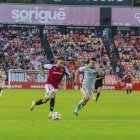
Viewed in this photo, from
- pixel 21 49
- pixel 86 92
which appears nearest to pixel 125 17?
pixel 21 49

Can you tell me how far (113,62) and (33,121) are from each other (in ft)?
141

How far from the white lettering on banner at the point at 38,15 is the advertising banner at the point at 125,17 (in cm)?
536

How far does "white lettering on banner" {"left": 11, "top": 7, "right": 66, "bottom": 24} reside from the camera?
65.9 metres

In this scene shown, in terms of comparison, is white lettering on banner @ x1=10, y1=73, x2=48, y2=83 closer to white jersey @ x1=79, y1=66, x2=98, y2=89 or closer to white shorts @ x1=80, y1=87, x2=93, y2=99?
white jersey @ x1=79, y1=66, x2=98, y2=89

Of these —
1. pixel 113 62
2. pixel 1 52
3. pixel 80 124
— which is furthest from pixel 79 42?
pixel 80 124

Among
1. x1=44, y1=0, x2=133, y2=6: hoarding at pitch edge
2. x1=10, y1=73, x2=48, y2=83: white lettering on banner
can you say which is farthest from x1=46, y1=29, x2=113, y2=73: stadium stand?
x1=10, y1=73, x2=48, y2=83: white lettering on banner

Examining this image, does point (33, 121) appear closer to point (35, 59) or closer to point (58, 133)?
point (58, 133)

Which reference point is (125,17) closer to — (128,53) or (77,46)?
(128,53)

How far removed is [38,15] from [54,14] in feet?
5.56

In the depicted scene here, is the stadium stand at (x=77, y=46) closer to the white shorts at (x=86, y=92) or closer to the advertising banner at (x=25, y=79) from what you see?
the advertising banner at (x=25, y=79)

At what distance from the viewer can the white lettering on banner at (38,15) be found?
216ft

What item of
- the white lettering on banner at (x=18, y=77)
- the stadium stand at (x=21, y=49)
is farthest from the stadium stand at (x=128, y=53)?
the white lettering on banner at (x=18, y=77)

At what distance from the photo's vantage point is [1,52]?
61.9m

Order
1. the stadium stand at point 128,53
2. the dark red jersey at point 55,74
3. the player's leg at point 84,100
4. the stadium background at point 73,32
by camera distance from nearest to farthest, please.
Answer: the dark red jersey at point 55,74
the player's leg at point 84,100
the stadium stand at point 128,53
the stadium background at point 73,32
